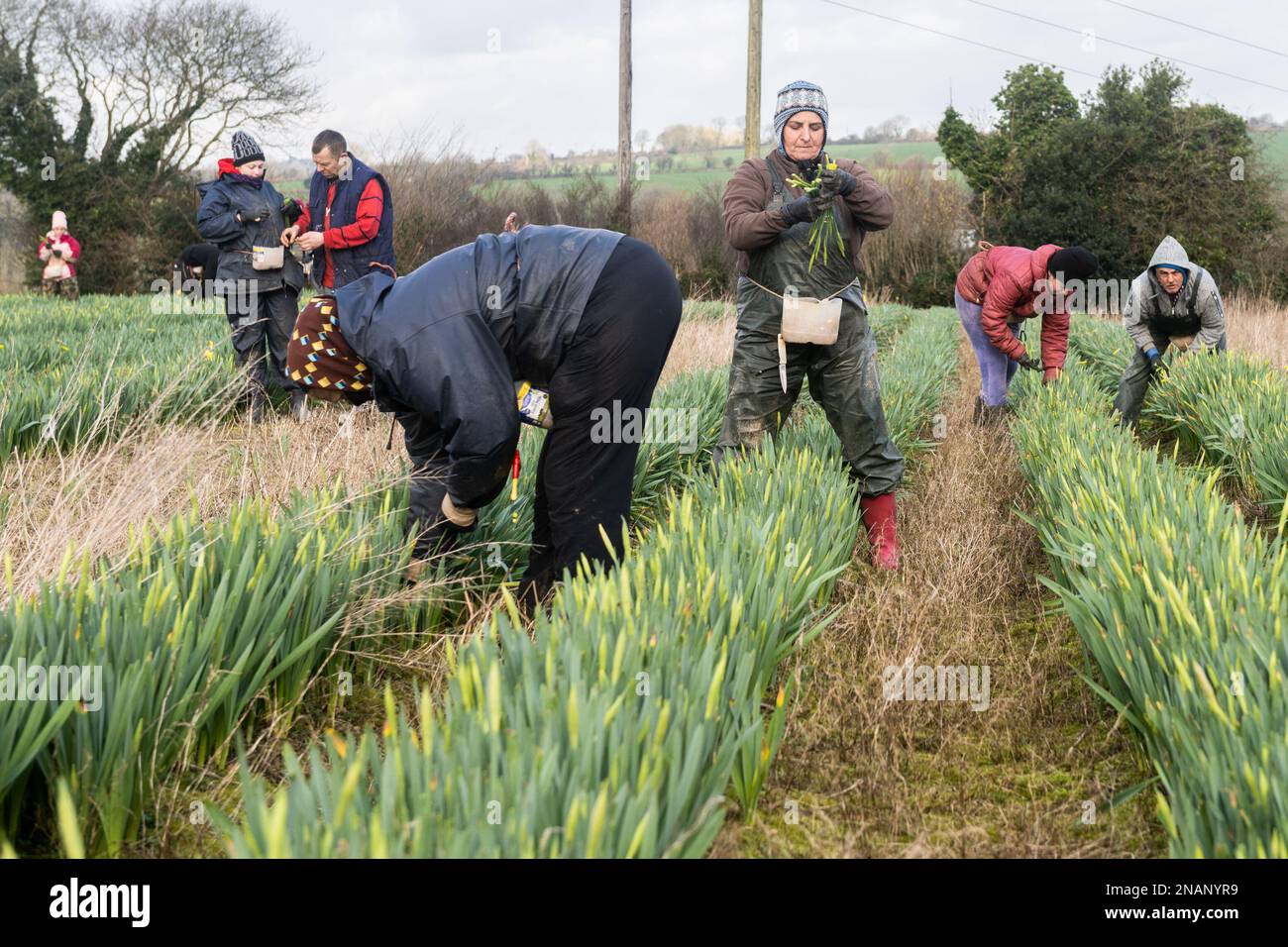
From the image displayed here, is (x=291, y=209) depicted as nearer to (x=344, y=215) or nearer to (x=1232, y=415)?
(x=344, y=215)

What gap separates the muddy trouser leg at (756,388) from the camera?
14.1 feet

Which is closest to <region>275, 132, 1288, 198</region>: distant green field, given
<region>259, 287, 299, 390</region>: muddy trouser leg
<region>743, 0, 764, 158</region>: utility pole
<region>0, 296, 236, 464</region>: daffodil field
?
<region>743, 0, 764, 158</region>: utility pole

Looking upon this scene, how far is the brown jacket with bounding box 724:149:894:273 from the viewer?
4.02m

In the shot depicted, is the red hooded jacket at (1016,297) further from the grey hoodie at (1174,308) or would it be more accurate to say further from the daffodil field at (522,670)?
the daffodil field at (522,670)

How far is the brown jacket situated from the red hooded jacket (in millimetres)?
2582

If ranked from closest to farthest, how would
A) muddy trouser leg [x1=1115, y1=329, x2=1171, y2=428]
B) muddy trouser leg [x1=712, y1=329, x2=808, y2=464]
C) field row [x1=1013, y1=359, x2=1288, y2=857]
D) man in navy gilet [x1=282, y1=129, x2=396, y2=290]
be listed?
field row [x1=1013, y1=359, x2=1288, y2=857] < muddy trouser leg [x1=712, y1=329, x2=808, y2=464] < man in navy gilet [x1=282, y1=129, x2=396, y2=290] < muddy trouser leg [x1=1115, y1=329, x2=1171, y2=428]

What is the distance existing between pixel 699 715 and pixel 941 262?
26.2 metres

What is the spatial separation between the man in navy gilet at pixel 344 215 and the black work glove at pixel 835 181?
306 centimetres

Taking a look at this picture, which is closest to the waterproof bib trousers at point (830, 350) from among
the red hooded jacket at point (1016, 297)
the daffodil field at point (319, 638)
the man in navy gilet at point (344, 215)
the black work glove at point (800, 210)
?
the black work glove at point (800, 210)

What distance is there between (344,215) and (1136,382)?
534cm

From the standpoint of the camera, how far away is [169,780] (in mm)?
2303

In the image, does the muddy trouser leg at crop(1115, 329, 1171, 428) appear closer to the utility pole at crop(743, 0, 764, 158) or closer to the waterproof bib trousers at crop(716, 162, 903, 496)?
the waterproof bib trousers at crop(716, 162, 903, 496)
